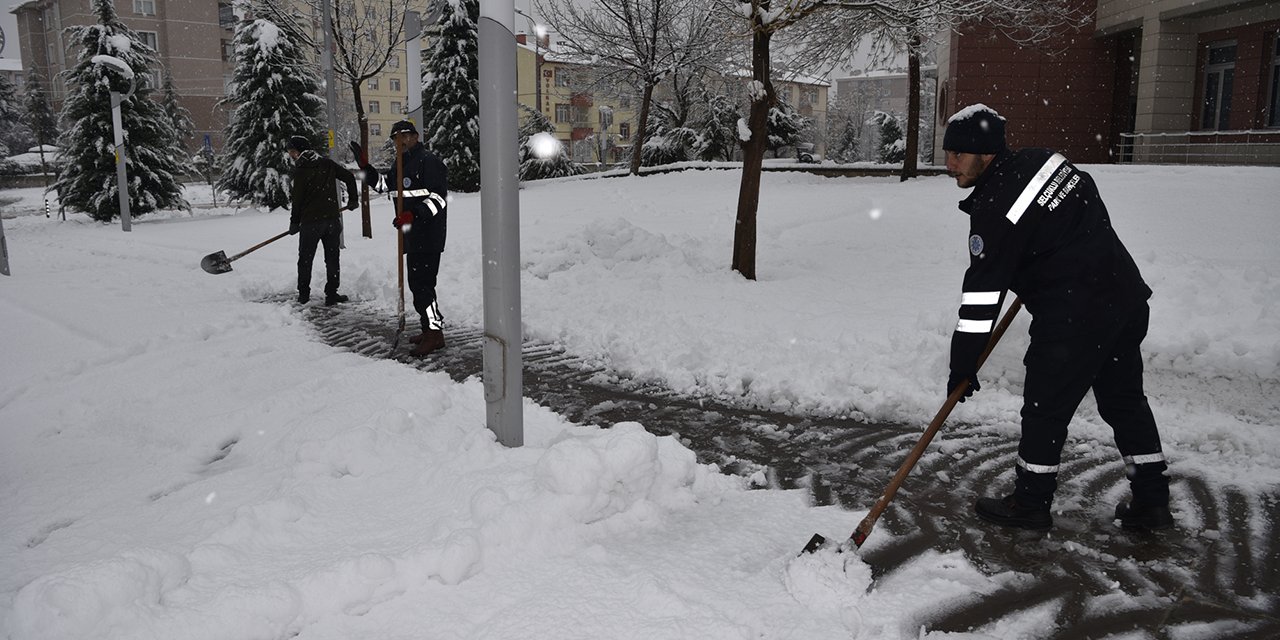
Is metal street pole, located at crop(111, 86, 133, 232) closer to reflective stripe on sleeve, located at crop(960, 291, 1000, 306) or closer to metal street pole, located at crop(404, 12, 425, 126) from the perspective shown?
metal street pole, located at crop(404, 12, 425, 126)

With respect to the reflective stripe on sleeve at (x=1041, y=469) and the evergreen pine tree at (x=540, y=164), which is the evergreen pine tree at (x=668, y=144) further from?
the reflective stripe on sleeve at (x=1041, y=469)

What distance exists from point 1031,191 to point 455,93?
25.1 meters

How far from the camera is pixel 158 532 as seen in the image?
141 inches

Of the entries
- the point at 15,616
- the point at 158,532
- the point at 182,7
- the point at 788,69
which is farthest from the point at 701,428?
the point at 182,7

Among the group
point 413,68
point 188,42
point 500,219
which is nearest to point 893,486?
point 500,219

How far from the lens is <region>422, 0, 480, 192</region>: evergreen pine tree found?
26047 mm

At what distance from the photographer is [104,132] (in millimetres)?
24094

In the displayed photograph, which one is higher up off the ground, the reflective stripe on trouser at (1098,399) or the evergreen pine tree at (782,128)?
the evergreen pine tree at (782,128)

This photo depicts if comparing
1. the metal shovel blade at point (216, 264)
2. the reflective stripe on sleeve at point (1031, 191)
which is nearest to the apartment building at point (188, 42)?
the metal shovel blade at point (216, 264)

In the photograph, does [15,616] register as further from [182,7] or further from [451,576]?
[182,7]

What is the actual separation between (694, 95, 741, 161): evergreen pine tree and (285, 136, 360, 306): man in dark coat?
24818 millimetres

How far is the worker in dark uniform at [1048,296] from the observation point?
3.43 m

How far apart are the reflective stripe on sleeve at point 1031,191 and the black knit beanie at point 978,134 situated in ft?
0.68

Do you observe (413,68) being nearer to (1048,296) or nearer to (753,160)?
(753,160)
